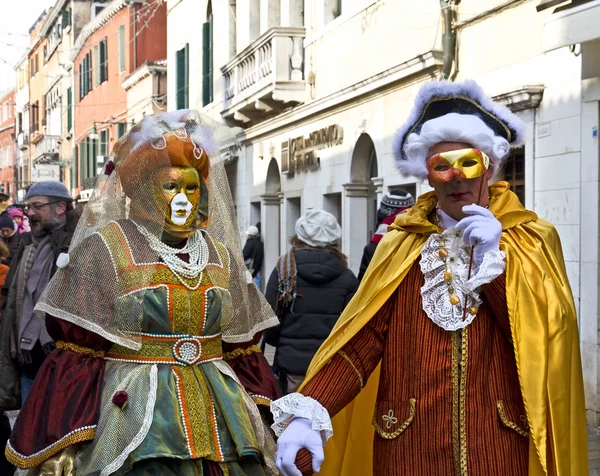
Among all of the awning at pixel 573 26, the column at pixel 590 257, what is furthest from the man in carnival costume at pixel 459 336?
the column at pixel 590 257

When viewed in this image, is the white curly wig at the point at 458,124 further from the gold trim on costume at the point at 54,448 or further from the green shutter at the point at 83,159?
the green shutter at the point at 83,159

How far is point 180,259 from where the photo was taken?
12.8 feet

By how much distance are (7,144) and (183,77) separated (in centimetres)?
4777

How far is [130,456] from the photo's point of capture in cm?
359

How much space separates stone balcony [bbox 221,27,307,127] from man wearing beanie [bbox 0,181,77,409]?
10.7m

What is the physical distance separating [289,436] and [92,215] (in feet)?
4.78

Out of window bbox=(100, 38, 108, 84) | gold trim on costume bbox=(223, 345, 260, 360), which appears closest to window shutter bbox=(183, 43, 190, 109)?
window bbox=(100, 38, 108, 84)

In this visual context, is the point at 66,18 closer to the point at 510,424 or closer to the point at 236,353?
the point at 236,353

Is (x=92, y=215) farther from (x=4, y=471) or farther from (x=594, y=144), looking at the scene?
(x=594, y=144)

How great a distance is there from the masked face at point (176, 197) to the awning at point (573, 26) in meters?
4.89

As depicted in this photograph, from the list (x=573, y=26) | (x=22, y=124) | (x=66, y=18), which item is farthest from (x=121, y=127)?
(x=22, y=124)

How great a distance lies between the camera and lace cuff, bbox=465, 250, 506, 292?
2965mm

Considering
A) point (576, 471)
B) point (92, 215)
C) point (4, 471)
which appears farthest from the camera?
point (4, 471)

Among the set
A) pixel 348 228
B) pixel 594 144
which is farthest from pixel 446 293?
pixel 348 228
